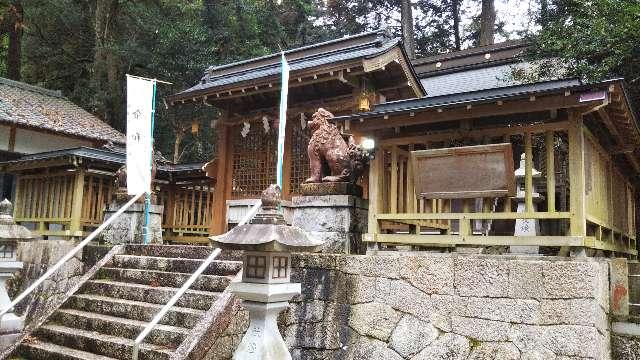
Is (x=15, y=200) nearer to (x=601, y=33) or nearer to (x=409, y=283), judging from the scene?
(x=409, y=283)

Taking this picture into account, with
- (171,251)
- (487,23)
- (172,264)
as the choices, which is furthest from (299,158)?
(487,23)

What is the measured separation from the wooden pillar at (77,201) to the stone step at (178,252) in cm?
465

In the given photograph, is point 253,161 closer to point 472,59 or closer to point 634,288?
point 634,288

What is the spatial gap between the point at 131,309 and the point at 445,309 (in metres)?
4.53

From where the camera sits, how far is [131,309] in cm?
723

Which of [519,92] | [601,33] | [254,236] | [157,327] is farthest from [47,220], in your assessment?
[601,33]

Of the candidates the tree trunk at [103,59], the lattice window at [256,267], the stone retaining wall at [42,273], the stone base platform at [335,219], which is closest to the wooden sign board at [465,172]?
the stone base platform at [335,219]

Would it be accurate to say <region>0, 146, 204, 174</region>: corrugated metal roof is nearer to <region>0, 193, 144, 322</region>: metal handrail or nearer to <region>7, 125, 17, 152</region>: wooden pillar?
<region>7, 125, 17, 152</region>: wooden pillar

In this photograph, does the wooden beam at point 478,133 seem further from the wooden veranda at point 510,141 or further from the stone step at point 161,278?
the stone step at point 161,278

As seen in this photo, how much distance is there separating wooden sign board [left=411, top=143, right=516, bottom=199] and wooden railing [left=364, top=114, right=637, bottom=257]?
0.82ft

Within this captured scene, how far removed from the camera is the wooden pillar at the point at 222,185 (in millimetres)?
12930

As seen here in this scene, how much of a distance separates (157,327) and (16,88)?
17.4 meters

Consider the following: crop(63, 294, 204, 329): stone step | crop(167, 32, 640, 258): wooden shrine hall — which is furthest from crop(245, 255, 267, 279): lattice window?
crop(167, 32, 640, 258): wooden shrine hall

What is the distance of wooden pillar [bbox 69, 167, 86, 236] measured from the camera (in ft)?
43.1
